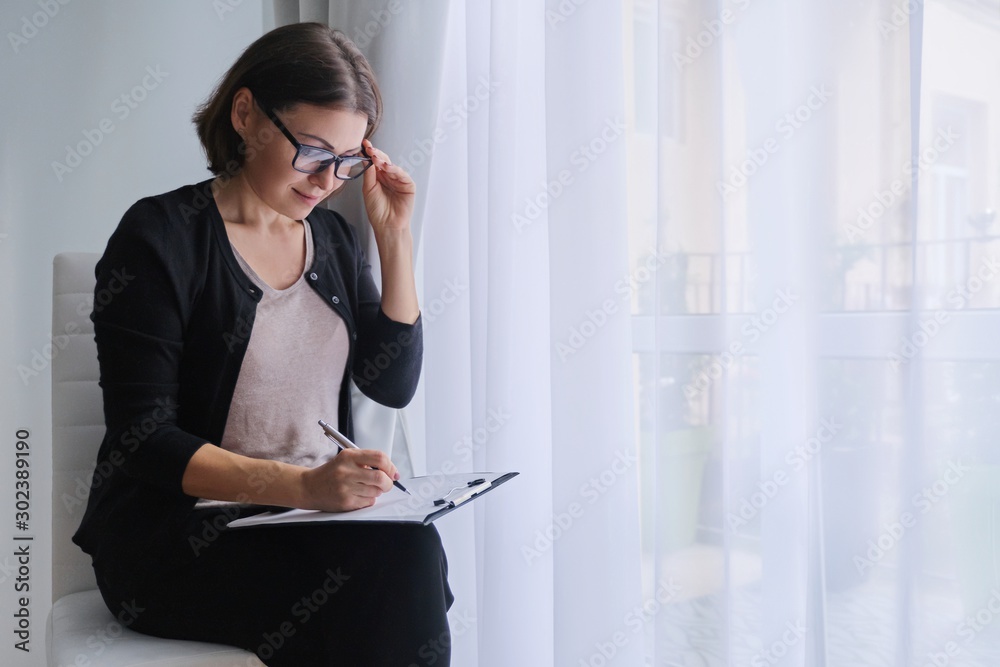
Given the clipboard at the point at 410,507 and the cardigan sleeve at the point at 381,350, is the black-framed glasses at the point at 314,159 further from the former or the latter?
the clipboard at the point at 410,507

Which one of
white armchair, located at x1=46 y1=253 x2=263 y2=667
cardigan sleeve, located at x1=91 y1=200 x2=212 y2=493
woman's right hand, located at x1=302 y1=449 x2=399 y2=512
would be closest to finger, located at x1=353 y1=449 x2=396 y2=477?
woman's right hand, located at x1=302 y1=449 x2=399 y2=512

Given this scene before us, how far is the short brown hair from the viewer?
1.09 metres

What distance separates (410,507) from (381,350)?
15.2 inches

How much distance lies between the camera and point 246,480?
0.95m

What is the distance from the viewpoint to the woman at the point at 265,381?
93 centimetres

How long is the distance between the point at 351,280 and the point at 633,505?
0.54 metres

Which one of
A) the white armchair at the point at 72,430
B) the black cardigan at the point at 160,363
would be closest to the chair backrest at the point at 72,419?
the white armchair at the point at 72,430

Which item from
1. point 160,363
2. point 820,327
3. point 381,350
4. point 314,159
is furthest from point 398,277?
point 820,327

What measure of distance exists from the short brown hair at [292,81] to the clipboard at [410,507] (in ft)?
1.68

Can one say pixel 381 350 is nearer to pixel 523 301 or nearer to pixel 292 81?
pixel 523 301

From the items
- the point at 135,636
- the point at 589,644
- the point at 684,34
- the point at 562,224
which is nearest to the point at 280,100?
the point at 562,224

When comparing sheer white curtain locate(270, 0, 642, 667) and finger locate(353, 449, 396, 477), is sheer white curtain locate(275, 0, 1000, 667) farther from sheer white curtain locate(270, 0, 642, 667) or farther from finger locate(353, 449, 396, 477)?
finger locate(353, 449, 396, 477)

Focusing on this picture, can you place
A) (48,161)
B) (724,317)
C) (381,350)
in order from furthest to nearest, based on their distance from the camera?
(48,161) < (381,350) < (724,317)

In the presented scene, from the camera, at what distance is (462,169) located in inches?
57.1
